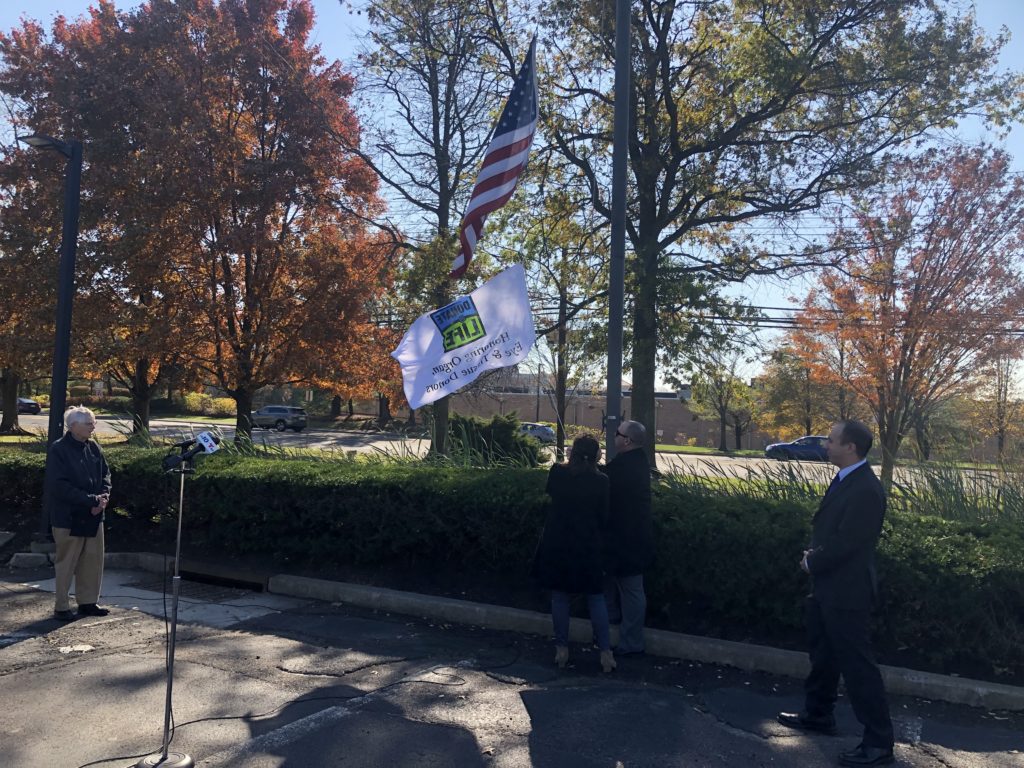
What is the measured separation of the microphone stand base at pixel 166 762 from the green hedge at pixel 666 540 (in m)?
3.74

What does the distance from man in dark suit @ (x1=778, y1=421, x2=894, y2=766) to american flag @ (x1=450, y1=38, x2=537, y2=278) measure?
462 centimetres

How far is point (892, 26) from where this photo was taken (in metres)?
12.8

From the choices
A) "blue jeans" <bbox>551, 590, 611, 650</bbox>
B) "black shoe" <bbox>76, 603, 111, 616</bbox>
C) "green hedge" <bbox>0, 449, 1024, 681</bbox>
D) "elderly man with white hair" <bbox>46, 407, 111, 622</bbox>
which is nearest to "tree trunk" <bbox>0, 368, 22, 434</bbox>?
"green hedge" <bbox>0, 449, 1024, 681</bbox>

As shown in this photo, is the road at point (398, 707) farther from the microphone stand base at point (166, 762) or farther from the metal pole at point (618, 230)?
the metal pole at point (618, 230)

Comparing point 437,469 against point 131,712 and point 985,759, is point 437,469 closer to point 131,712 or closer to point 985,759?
point 131,712

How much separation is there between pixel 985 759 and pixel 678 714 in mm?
1680

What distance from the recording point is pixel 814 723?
5141 mm

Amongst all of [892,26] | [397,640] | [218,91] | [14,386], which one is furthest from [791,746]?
[14,386]

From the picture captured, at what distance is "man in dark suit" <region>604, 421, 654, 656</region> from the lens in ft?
21.4

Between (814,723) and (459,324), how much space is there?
4.51 meters

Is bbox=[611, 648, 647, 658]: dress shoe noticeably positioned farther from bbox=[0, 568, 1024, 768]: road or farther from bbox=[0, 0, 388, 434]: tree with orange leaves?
bbox=[0, 0, 388, 434]: tree with orange leaves

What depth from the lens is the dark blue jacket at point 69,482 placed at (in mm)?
7551

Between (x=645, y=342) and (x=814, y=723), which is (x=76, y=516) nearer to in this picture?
(x=814, y=723)

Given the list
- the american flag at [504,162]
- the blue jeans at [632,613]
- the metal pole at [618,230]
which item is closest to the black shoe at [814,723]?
the blue jeans at [632,613]
